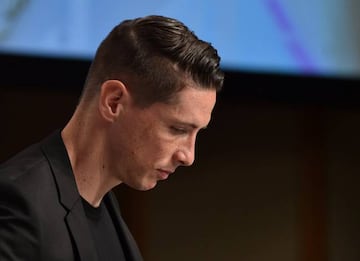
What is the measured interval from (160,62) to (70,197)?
0.19 metres

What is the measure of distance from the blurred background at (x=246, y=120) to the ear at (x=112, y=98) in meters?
0.68

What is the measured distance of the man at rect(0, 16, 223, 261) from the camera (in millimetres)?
811

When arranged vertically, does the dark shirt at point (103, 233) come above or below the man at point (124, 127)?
below

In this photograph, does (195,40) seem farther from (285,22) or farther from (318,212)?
(318,212)

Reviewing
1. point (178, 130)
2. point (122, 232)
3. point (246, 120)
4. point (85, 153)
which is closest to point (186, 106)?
point (178, 130)

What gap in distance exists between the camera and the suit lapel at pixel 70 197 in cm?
80

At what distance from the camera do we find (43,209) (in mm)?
774

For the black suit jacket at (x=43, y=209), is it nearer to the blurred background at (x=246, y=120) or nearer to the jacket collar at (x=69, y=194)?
the jacket collar at (x=69, y=194)

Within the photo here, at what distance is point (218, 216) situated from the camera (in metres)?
1.94

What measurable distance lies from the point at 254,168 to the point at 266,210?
0.12 m

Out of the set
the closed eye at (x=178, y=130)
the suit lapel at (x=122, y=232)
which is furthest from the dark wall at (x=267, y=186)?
the closed eye at (x=178, y=130)

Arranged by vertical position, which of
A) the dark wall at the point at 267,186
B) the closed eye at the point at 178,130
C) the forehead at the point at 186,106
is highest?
the forehead at the point at 186,106

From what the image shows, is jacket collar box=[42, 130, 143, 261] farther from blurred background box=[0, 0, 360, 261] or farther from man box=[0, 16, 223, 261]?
blurred background box=[0, 0, 360, 261]

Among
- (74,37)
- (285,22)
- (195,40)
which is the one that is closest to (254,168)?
(285,22)
